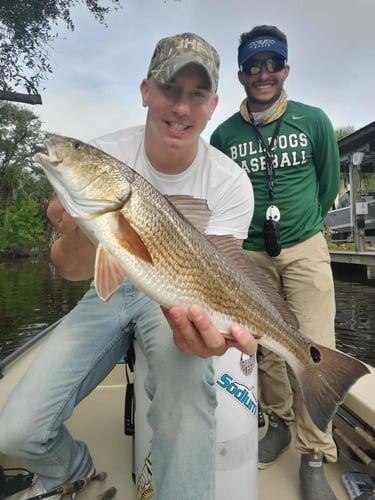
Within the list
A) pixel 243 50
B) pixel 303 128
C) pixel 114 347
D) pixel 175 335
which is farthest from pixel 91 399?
pixel 243 50

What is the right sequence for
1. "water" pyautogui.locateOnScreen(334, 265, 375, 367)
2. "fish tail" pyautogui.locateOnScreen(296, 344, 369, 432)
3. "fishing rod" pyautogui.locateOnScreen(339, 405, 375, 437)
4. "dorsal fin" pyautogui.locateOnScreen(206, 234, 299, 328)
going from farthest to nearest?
"water" pyautogui.locateOnScreen(334, 265, 375, 367) < "fishing rod" pyautogui.locateOnScreen(339, 405, 375, 437) < "dorsal fin" pyautogui.locateOnScreen(206, 234, 299, 328) < "fish tail" pyautogui.locateOnScreen(296, 344, 369, 432)

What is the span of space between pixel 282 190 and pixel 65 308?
12.1 m

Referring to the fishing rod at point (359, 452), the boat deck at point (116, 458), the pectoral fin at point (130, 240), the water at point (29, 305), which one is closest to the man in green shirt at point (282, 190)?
the boat deck at point (116, 458)

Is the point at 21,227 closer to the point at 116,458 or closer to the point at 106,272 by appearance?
the point at 116,458

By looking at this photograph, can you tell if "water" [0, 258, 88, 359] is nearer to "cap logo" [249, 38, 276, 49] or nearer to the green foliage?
"cap logo" [249, 38, 276, 49]

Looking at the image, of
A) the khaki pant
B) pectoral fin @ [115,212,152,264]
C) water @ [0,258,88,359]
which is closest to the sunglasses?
the khaki pant

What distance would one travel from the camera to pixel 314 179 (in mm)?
3414

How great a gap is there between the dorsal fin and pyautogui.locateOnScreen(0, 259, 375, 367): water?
667 cm

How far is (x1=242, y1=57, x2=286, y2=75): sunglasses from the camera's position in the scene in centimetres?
320

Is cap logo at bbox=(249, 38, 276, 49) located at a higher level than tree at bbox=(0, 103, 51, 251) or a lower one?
lower

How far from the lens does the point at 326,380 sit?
2.00 meters

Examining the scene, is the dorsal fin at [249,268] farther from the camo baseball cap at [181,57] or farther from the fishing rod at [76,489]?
the fishing rod at [76,489]

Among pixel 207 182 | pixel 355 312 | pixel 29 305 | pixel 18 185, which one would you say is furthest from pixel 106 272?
pixel 18 185

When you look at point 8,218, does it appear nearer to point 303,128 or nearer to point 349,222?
point 349,222
